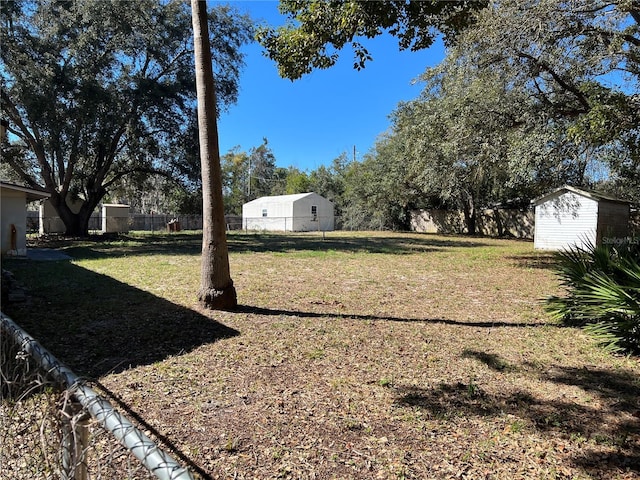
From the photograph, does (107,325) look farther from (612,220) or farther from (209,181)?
(612,220)

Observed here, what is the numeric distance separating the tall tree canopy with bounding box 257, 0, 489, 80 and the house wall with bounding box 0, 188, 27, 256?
429 inches

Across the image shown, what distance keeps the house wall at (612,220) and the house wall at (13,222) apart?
1924 cm

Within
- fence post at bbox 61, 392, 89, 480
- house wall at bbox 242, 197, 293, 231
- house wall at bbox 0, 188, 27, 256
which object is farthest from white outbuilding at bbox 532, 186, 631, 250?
house wall at bbox 242, 197, 293, 231

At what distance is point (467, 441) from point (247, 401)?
1718 mm

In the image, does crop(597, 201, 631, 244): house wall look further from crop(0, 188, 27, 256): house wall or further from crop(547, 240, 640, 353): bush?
crop(0, 188, 27, 256): house wall

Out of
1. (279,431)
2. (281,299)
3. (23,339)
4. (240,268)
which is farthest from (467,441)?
(240,268)

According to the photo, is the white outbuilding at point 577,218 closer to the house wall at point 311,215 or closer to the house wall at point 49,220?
the house wall at point 311,215

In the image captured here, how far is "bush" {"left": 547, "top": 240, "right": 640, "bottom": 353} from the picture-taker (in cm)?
442

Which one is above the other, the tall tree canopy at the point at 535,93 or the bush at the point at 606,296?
the tall tree canopy at the point at 535,93

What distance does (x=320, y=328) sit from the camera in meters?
5.34

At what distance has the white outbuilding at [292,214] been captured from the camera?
33.8 m

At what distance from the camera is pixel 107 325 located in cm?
530

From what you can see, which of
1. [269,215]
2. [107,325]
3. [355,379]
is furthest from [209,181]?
[269,215]

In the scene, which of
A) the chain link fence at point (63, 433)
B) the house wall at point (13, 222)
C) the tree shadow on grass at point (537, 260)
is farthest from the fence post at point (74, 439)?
the house wall at point (13, 222)
